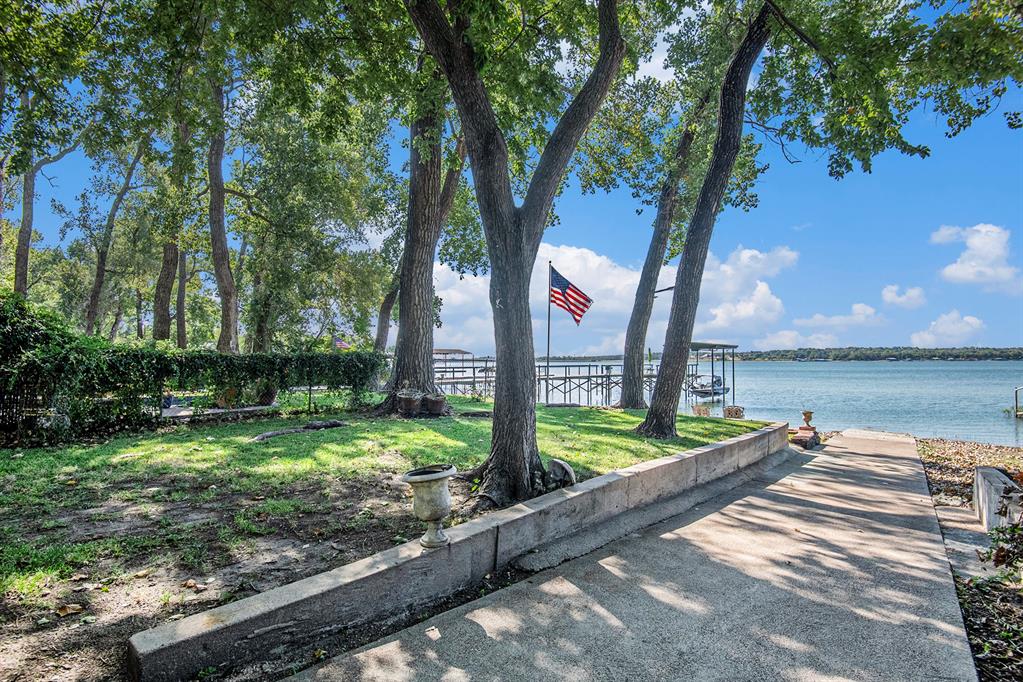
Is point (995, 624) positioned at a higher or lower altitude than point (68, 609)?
lower

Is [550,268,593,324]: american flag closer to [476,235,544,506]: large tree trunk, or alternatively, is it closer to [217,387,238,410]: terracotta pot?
[217,387,238,410]: terracotta pot

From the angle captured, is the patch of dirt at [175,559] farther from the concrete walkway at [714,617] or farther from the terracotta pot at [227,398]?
the terracotta pot at [227,398]

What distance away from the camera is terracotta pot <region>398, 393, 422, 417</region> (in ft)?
32.8

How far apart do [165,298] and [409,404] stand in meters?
10.9

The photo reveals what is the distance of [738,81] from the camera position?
855 cm

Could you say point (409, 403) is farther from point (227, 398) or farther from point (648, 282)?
point (648, 282)

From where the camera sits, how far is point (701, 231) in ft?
28.5

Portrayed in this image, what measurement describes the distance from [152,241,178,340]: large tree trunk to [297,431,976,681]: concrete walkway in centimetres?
1613

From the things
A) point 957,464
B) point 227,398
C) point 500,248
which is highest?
point 500,248

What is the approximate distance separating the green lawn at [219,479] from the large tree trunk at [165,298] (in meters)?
9.33

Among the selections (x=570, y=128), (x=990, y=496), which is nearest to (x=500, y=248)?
(x=570, y=128)

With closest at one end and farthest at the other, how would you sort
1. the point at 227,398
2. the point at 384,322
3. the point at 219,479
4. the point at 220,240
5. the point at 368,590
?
the point at 368,590
the point at 219,479
the point at 227,398
the point at 220,240
the point at 384,322

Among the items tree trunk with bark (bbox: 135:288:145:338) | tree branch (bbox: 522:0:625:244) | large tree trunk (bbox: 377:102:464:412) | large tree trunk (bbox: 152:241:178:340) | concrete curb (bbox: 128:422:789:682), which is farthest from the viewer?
tree trunk with bark (bbox: 135:288:145:338)

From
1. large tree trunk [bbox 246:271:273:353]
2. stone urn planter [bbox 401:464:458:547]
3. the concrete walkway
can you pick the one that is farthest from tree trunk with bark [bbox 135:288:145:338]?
the concrete walkway
